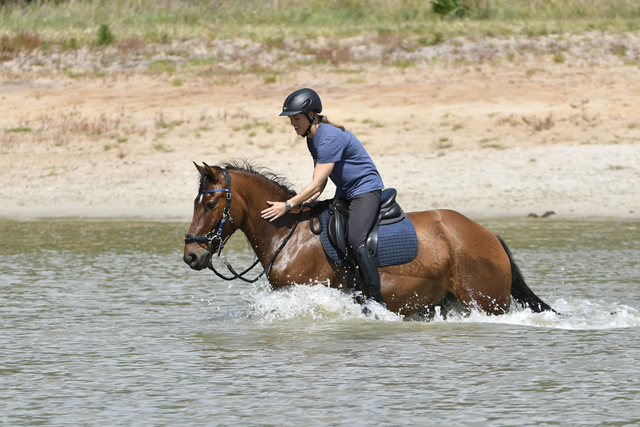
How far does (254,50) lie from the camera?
29250 millimetres

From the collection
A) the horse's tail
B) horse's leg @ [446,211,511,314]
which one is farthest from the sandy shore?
horse's leg @ [446,211,511,314]

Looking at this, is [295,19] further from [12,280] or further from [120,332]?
[120,332]

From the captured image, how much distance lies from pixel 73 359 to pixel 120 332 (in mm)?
1089

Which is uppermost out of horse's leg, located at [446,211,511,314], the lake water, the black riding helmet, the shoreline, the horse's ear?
the black riding helmet

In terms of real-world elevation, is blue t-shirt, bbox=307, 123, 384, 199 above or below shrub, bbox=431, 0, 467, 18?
below

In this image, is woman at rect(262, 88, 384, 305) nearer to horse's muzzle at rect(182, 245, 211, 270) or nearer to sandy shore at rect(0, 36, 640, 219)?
horse's muzzle at rect(182, 245, 211, 270)

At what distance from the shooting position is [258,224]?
7551 millimetres

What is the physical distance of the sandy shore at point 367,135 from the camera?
62.7 ft

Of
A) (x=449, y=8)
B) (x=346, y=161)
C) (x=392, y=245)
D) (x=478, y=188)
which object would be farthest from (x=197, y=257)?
(x=449, y=8)

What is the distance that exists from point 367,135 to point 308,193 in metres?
14.8

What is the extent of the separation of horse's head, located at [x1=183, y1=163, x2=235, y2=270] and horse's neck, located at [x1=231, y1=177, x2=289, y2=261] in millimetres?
167

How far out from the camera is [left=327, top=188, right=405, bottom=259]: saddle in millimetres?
7402

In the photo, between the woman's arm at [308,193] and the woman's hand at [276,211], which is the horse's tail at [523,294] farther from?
the woman's hand at [276,211]

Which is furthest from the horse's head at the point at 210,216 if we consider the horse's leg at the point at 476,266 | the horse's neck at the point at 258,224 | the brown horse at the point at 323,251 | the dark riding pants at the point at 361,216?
the horse's leg at the point at 476,266
